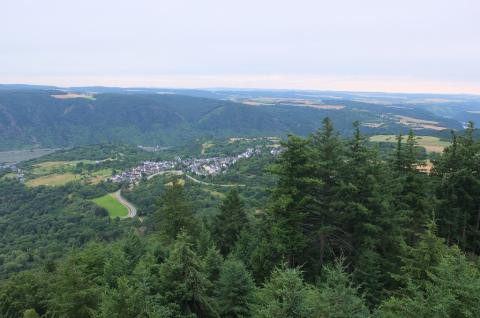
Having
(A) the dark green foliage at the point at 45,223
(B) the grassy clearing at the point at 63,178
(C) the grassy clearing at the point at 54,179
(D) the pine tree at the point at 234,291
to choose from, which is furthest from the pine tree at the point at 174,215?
(C) the grassy clearing at the point at 54,179

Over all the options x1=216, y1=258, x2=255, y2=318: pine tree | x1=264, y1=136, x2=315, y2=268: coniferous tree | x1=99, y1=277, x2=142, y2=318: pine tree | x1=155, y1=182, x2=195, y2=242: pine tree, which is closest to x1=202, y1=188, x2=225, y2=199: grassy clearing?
x1=155, y1=182, x2=195, y2=242: pine tree

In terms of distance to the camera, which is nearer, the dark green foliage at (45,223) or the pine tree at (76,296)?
the pine tree at (76,296)

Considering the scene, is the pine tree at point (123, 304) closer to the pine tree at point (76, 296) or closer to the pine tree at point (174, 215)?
the pine tree at point (76, 296)

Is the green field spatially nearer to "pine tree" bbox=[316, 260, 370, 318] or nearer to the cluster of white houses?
the cluster of white houses

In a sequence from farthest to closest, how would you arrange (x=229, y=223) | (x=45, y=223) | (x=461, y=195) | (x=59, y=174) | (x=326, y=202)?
1. (x=59, y=174)
2. (x=45, y=223)
3. (x=229, y=223)
4. (x=461, y=195)
5. (x=326, y=202)

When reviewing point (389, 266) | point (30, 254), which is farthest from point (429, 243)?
point (30, 254)

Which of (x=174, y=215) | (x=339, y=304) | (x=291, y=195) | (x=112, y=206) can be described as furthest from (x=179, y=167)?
(x=339, y=304)

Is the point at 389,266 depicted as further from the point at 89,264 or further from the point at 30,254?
the point at 30,254

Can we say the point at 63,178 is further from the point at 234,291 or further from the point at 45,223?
the point at 234,291
